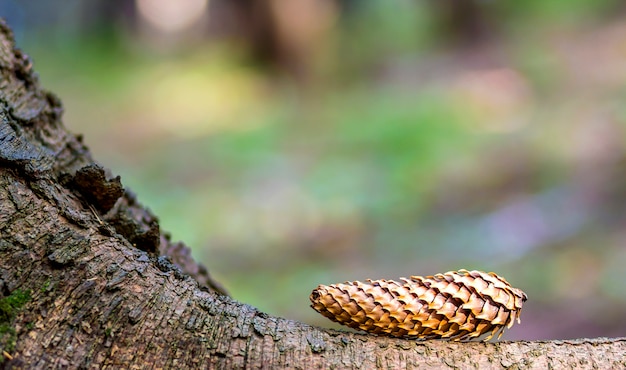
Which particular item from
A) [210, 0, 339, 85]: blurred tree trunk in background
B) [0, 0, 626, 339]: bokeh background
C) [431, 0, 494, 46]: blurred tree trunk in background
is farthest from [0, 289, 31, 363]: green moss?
[431, 0, 494, 46]: blurred tree trunk in background

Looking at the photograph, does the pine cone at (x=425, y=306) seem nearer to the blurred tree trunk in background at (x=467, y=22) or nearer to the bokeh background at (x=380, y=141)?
the bokeh background at (x=380, y=141)

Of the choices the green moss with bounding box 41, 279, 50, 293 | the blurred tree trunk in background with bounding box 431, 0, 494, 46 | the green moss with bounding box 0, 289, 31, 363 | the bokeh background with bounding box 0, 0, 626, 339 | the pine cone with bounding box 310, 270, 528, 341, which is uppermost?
the blurred tree trunk in background with bounding box 431, 0, 494, 46

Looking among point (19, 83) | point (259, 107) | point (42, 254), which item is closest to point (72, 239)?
point (42, 254)

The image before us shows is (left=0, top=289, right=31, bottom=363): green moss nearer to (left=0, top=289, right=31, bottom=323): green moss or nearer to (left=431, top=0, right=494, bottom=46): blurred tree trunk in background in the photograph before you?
(left=0, top=289, right=31, bottom=323): green moss

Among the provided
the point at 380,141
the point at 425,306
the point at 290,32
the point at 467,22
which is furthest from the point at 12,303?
the point at 467,22

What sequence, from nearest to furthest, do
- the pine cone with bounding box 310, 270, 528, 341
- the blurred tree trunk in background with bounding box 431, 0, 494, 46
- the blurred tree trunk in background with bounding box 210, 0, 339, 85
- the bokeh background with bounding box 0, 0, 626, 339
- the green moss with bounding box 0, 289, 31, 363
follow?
the green moss with bounding box 0, 289, 31, 363 < the pine cone with bounding box 310, 270, 528, 341 < the bokeh background with bounding box 0, 0, 626, 339 < the blurred tree trunk in background with bounding box 210, 0, 339, 85 < the blurred tree trunk in background with bounding box 431, 0, 494, 46

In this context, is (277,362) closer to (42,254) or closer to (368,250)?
(42,254)

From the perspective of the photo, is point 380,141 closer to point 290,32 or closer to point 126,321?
point 290,32

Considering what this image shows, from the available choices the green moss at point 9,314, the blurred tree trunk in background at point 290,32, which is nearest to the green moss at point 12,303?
the green moss at point 9,314
